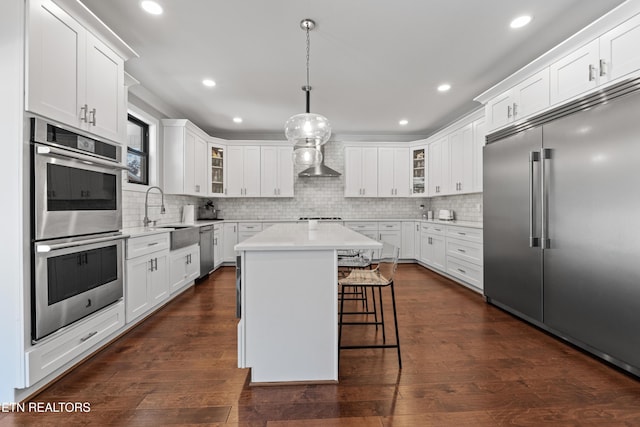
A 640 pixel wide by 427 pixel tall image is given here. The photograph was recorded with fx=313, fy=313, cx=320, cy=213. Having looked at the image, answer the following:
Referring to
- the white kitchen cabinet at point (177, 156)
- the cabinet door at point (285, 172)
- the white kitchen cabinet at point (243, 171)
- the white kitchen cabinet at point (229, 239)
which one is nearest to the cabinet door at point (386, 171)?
the cabinet door at point (285, 172)

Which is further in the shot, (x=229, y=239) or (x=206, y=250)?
(x=229, y=239)

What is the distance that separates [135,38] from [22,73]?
55.6 inches

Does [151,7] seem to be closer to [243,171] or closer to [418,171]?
[243,171]

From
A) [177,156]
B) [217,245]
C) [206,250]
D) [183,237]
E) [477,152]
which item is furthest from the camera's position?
[217,245]

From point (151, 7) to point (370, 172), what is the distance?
15.1 feet

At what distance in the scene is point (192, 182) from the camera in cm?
508

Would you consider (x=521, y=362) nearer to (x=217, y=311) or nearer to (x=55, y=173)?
(x=217, y=311)

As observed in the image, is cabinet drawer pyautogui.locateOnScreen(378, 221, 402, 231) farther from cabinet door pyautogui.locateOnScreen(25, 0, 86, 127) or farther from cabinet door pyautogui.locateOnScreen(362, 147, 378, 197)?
cabinet door pyautogui.locateOnScreen(25, 0, 86, 127)

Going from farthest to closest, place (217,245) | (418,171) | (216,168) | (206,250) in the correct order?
(418,171) < (216,168) < (217,245) < (206,250)

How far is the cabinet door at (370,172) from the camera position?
6.33 metres

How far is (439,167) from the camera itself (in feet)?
18.4

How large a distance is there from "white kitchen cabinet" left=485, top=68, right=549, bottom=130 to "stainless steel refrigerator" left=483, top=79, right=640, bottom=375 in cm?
13

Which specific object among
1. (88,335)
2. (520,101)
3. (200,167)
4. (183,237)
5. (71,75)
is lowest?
(88,335)

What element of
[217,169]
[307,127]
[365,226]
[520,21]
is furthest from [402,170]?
[307,127]
